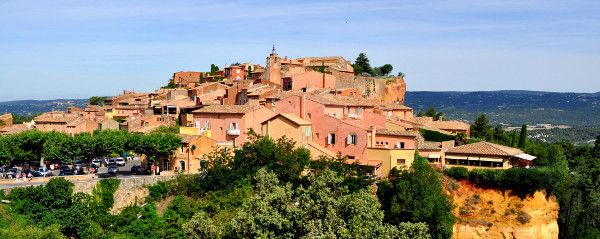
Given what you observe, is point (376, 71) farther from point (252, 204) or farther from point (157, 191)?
point (252, 204)

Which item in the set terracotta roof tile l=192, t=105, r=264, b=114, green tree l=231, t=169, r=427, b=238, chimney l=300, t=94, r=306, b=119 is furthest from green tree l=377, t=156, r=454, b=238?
terracotta roof tile l=192, t=105, r=264, b=114

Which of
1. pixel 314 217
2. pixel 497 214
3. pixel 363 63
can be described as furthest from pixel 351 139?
pixel 363 63

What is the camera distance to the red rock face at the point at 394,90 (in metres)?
79.8

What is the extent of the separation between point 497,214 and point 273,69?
32.9m

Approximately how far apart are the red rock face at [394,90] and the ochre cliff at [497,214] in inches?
1415

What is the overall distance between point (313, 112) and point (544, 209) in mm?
19498

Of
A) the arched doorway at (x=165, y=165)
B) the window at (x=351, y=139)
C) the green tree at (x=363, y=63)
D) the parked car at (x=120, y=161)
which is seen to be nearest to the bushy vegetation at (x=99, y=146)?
the arched doorway at (x=165, y=165)

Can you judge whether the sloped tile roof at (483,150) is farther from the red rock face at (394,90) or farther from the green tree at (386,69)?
the green tree at (386,69)

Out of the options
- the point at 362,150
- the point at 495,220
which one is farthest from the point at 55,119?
the point at 495,220

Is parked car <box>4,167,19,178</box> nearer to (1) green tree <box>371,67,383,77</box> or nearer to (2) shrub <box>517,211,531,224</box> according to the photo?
(2) shrub <box>517,211,531,224</box>

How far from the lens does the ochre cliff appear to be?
141 feet

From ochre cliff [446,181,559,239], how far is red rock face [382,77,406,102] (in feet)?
118

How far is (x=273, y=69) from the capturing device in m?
A: 67.6

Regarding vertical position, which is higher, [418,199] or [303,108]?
[303,108]
